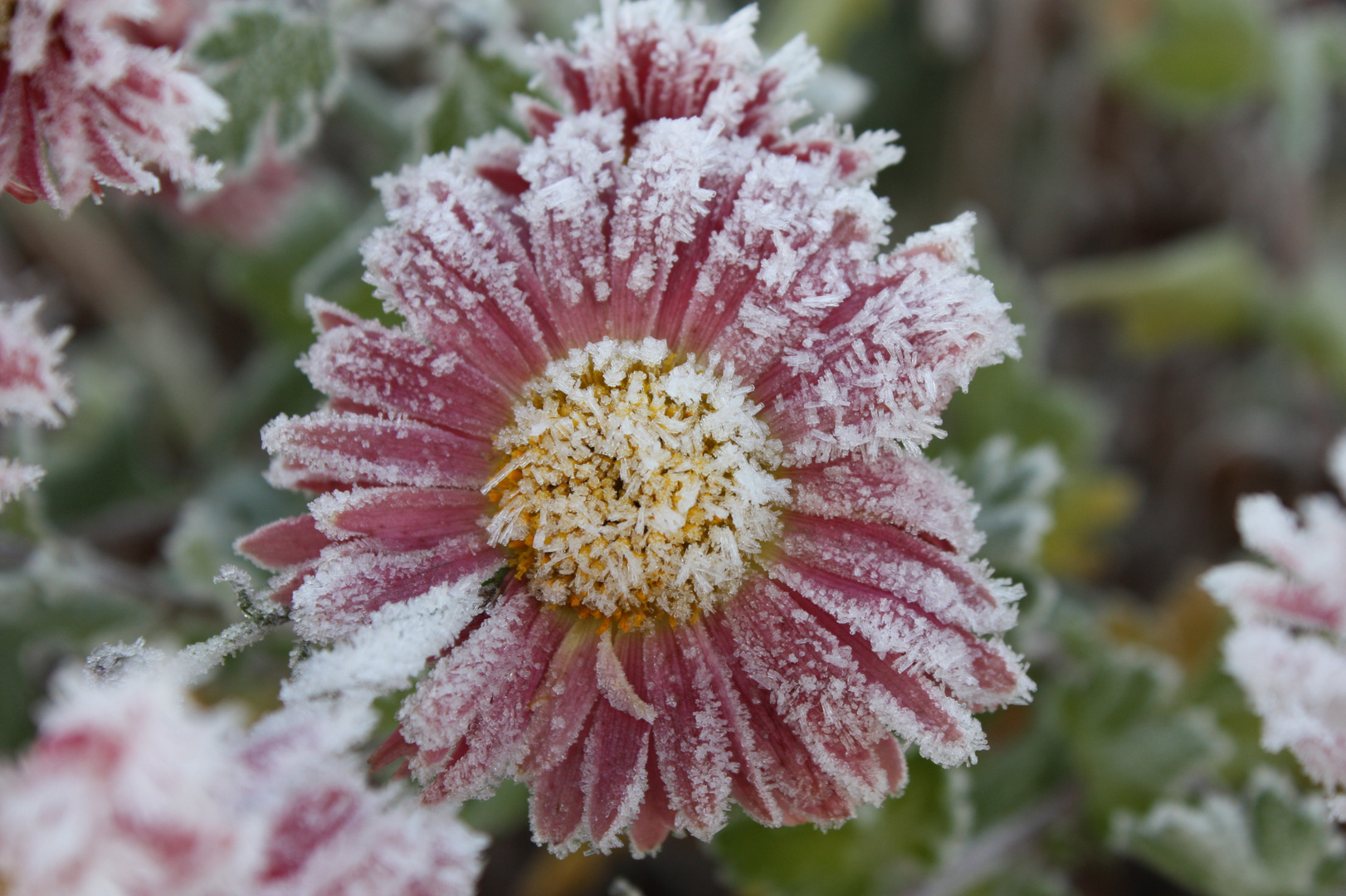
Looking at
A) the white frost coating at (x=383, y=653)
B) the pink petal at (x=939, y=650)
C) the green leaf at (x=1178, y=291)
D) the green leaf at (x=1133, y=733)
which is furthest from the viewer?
the green leaf at (x=1178, y=291)

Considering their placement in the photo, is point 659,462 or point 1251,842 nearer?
point 659,462

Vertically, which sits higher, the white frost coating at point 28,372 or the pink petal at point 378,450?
the pink petal at point 378,450

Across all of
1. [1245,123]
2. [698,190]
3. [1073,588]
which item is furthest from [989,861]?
[1245,123]

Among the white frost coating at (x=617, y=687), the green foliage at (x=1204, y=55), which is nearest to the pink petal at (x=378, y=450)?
the white frost coating at (x=617, y=687)

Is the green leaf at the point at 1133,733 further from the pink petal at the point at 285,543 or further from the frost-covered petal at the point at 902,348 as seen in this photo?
the pink petal at the point at 285,543

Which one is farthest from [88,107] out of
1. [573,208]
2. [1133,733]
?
[1133,733]

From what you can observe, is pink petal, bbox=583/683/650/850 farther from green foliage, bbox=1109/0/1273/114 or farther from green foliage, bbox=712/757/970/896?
green foliage, bbox=1109/0/1273/114

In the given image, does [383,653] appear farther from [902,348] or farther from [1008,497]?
[1008,497]

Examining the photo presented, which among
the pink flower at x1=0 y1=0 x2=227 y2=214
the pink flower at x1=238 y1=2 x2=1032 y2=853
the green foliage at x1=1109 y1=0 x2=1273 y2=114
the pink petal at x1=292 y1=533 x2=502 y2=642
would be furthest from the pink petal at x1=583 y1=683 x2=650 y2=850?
the green foliage at x1=1109 y1=0 x2=1273 y2=114
